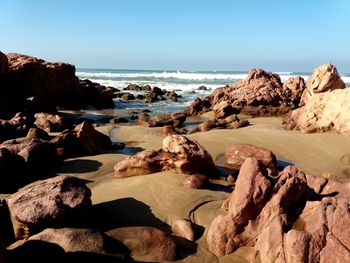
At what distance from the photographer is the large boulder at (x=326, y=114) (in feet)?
52.9

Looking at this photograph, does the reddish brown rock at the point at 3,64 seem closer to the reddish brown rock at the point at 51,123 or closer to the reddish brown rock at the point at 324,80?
the reddish brown rock at the point at 51,123

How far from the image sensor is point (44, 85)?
103 ft

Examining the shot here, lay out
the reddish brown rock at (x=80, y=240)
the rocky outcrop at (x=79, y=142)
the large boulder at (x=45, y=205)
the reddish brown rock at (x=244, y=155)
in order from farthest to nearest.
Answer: the rocky outcrop at (x=79, y=142), the reddish brown rock at (x=244, y=155), the large boulder at (x=45, y=205), the reddish brown rock at (x=80, y=240)

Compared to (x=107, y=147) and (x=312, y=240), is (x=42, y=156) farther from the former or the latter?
(x=312, y=240)

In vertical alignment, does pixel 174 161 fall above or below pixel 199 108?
above

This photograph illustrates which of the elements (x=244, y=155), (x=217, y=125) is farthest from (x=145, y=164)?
(x=217, y=125)

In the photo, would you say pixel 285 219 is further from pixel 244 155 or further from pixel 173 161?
pixel 244 155

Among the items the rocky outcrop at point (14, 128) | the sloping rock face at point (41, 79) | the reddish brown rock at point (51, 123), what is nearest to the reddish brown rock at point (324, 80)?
the reddish brown rock at point (51, 123)

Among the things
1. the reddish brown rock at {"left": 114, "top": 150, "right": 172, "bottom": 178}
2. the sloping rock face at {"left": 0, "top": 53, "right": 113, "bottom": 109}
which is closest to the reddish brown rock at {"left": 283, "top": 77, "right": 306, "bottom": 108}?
the sloping rock face at {"left": 0, "top": 53, "right": 113, "bottom": 109}

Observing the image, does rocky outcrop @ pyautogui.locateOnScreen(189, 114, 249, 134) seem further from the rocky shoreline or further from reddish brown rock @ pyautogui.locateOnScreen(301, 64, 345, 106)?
reddish brown rock @ pyautogui.locateOnScreen(301, 64, 345, 106)

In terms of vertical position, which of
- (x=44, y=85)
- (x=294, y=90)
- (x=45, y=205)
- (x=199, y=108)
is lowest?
(x=199, y=108)

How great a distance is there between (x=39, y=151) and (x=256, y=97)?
691 inches

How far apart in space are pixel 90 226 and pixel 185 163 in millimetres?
3536

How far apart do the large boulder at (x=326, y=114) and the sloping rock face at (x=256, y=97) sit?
228 inches
